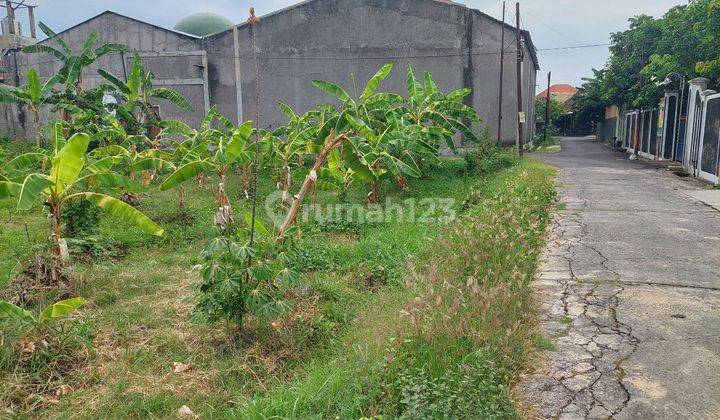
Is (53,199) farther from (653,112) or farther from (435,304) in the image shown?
(653,112)

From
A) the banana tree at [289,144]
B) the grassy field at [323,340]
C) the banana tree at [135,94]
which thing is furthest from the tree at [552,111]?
the grassy field at [323,340]

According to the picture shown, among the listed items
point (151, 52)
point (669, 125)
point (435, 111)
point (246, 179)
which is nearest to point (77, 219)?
point (246, 179)

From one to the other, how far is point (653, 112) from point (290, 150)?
16908 mm

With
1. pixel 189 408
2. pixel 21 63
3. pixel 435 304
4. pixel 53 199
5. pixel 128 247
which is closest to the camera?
pixel 189 408

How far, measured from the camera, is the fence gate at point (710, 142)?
37.6 feet

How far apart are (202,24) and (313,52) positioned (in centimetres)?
766

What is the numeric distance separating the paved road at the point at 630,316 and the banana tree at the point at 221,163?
9.93 feet

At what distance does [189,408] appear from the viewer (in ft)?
10.2

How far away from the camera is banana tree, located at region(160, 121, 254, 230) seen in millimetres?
5320

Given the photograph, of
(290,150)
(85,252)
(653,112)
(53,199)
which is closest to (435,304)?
(53,199)

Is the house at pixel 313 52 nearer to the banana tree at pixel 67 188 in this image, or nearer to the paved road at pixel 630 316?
the paved road at pixel 630 316

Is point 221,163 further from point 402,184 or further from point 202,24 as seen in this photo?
point 202,24

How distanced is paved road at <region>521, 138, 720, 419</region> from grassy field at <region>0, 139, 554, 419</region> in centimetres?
28

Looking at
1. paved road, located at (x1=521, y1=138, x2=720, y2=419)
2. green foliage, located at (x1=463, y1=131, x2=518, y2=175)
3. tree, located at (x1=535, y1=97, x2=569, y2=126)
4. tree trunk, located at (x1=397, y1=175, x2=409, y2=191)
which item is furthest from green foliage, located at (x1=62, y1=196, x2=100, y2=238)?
tree, located at (x1=535, y1=97, x2=569, y2=126)
